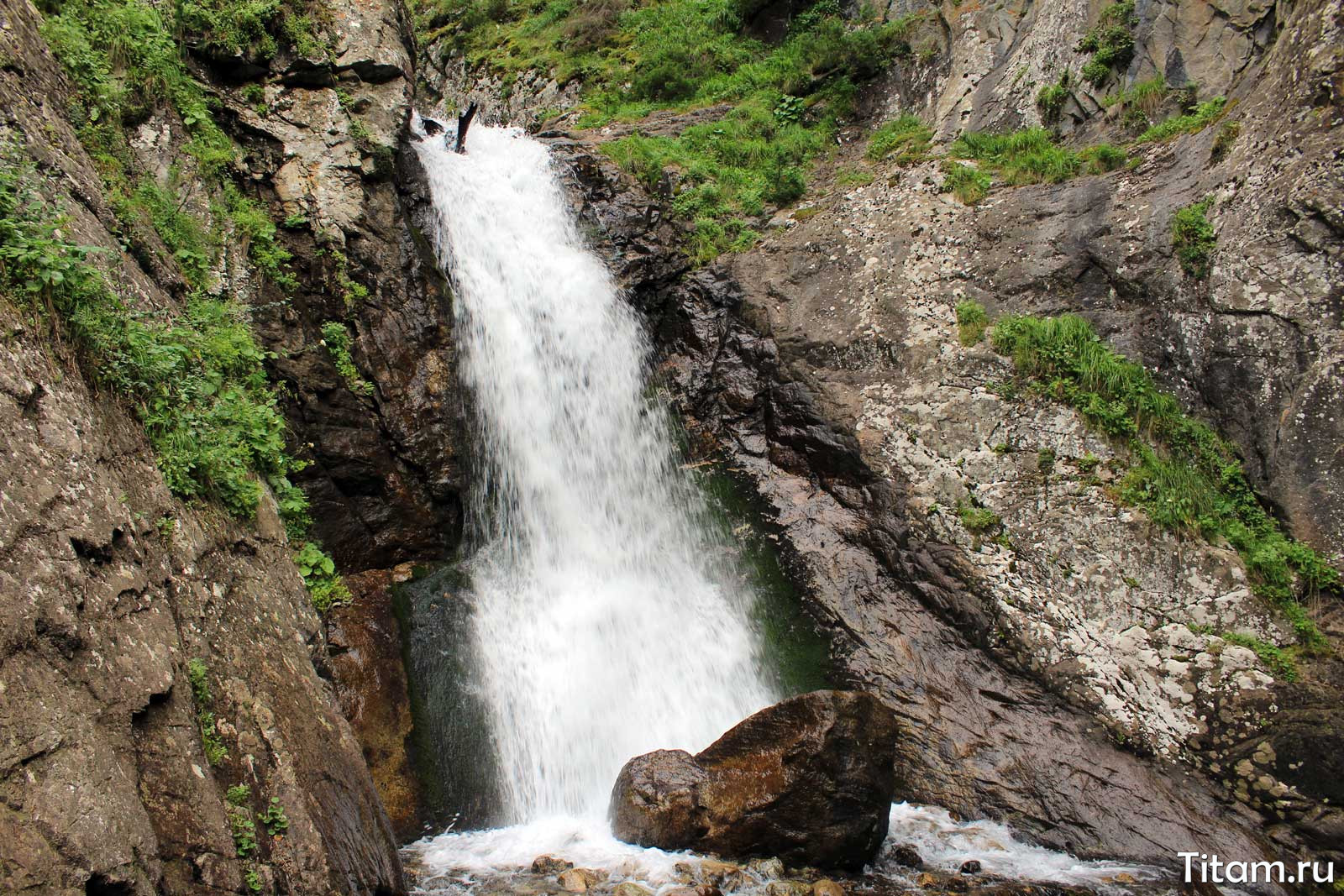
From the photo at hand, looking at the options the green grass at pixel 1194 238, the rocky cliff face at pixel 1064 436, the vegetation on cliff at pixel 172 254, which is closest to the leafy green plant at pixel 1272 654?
the rocky cliff face at pixel 1064 436

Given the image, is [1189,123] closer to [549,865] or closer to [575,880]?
[575,880]

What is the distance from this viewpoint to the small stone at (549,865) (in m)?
5.16

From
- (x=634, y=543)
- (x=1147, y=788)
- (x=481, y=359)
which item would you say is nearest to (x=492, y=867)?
(x=634, y=543)

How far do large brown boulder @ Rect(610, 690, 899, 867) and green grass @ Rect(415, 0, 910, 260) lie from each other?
7.75m

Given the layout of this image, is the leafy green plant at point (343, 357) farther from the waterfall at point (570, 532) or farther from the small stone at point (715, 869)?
the small stone at point (715, 869)

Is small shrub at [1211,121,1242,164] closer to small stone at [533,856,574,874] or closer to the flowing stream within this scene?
the flowing stream

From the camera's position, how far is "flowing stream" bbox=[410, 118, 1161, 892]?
593 centimetres

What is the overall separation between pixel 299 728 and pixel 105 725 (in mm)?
1190

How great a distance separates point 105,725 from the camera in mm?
2758

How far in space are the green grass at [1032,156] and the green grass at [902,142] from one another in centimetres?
61

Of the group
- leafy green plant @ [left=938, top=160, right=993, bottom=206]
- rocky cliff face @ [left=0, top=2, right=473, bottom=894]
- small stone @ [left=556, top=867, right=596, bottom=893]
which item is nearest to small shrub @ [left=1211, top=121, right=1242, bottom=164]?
leafy green plant @ [left=938, top=160, right=993, bottom=206]

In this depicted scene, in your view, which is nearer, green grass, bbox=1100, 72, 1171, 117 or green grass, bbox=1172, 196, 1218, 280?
green grass, bbox=1172, 196, 1218, 280

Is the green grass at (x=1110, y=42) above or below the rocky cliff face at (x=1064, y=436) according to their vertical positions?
above

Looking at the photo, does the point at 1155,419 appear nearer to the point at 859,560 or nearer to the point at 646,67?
the point at 859,560
